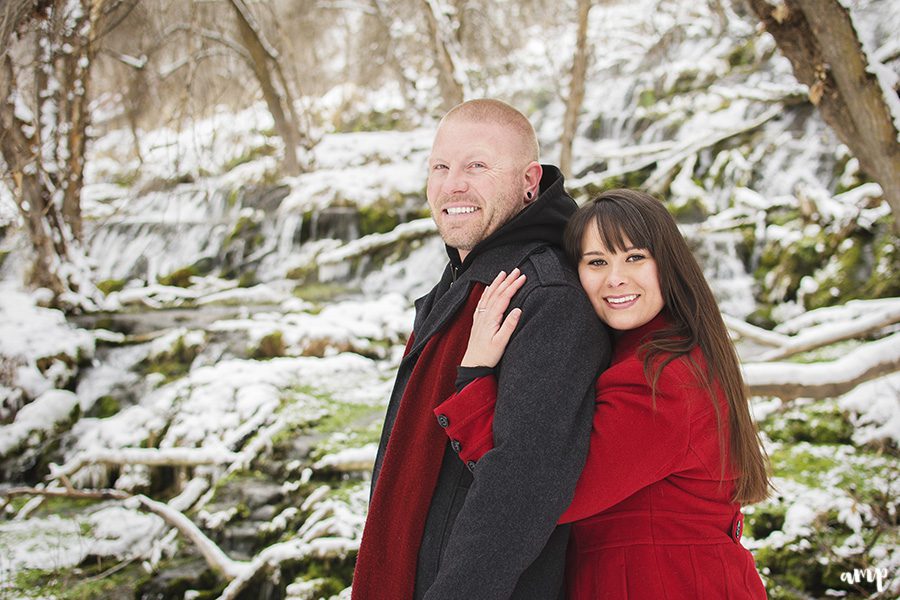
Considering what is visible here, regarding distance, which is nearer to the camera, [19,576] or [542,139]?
[19,576]

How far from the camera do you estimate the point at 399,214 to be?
12.4 m

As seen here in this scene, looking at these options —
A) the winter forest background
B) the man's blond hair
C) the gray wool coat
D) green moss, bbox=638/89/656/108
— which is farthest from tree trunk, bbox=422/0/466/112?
green moss, bbox=638/89/656/108

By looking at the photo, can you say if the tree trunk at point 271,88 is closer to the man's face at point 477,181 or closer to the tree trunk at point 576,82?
the tree trunk at point 576,82

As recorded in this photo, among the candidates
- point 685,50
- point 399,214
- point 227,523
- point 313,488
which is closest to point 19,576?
point 227,523

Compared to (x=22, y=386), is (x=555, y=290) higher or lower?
higher

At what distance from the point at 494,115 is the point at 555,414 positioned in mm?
920

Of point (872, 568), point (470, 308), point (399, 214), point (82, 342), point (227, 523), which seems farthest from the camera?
point (399, 214)

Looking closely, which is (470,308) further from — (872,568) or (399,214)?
(399,214)

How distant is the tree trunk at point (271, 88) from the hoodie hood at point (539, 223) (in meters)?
9.40

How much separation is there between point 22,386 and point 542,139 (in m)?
12.8

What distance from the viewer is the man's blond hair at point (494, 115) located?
5.89 feet

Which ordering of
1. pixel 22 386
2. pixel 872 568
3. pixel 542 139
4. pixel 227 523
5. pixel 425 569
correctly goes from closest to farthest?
pixel 425 569 < pixel 872 568 < pixel 227 523 < pixel 22 386 < pixel 542 139

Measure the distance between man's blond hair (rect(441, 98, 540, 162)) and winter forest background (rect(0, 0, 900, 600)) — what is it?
1688mm

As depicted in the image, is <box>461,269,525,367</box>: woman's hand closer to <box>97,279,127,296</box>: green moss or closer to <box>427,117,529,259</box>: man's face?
<box>427,117,529,259</box>: man's face
